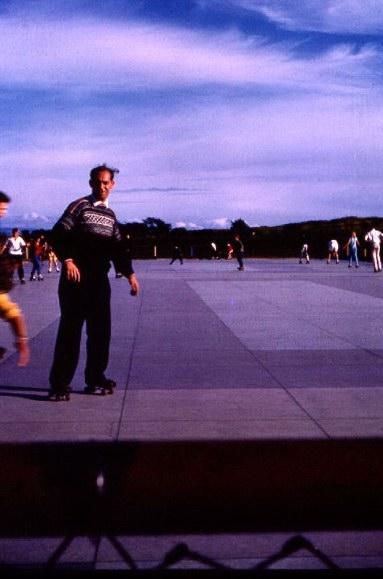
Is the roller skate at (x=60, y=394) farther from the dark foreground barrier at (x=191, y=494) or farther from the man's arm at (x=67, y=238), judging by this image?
the dark foreground barrier at (x=191, y=494)

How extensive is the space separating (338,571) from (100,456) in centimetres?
185

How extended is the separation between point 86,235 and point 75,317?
2.20 feet

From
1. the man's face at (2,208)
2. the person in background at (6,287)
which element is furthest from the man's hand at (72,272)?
→ the man's face at (2,208)

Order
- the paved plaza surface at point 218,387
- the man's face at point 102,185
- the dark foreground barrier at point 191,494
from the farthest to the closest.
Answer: the man's face at point 102,185
the paved plaza surface at point 218,387
the dark foreground barrier at point 191,494

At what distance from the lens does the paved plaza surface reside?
18.8ft

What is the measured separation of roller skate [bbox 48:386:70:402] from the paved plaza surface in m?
0.10

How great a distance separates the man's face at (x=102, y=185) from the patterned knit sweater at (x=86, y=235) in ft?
0.23

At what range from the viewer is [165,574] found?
3670 mm

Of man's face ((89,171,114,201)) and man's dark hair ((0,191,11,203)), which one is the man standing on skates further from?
man's dark hair ((0,191,11,203))

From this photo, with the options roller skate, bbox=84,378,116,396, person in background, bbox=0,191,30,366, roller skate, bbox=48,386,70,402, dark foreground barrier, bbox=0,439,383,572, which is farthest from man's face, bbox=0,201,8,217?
roller skate, bbox=84,378,116,396

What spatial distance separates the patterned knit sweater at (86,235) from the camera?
279 inches

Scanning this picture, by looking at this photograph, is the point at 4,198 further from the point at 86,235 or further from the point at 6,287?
the point at 86,235

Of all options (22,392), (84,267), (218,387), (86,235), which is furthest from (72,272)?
(218,387)

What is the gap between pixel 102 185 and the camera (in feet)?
23.6
